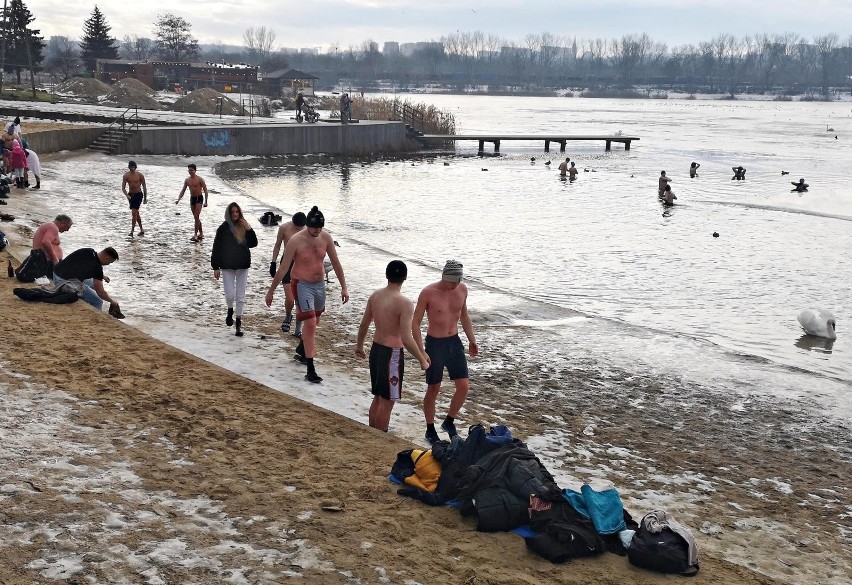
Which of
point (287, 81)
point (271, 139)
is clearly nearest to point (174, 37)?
point (287, 81)

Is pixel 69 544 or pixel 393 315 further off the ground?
pixel 393 315

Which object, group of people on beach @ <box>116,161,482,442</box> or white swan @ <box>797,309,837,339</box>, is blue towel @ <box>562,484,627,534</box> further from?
white swan @ <box>797,309,837,339</box>

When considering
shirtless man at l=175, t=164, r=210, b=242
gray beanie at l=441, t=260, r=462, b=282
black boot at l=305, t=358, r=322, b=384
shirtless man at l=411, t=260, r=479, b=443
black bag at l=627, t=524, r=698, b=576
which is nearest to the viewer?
black bag at l=627, t=524, r=698, b=576

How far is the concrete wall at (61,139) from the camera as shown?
33.2 metres

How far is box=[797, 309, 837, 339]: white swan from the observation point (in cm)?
1542

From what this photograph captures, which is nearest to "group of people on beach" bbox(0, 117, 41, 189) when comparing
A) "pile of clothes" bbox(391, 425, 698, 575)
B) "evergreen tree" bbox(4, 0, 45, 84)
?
"pile of clothes" bbox(391, 425, 698, 575)

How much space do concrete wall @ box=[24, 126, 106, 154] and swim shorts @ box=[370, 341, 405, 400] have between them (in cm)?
2836

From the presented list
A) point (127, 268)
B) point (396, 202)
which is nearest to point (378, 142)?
point (396, 202)

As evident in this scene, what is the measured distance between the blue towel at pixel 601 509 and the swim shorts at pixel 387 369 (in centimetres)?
220

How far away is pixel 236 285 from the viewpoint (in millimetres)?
11422

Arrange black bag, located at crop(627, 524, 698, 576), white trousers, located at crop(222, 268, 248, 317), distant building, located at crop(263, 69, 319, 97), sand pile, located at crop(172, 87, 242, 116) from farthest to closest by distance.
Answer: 1. distant building, located at crop(263, 69, 319, 97)
2. sand pile, located at crop(172, 87, 242, 116)
3. white trousers, located at crop(222, 268, 248, 317)
4. black bag, located at crop(627, 524, 698, 576)

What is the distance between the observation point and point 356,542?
19.6 feet

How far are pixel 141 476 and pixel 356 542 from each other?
6.10 ft

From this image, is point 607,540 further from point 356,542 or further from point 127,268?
point 127,268
